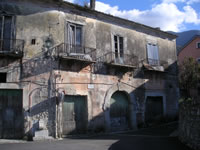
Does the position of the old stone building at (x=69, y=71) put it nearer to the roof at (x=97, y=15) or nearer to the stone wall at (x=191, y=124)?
the roof at (x=97, y=15)

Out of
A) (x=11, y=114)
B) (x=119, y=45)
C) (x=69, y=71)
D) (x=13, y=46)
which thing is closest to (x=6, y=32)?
(x=13, y=46)

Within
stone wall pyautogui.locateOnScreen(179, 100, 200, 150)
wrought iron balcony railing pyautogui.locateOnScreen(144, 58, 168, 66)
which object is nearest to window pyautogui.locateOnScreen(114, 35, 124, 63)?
wrought iron balcony railing pyautogui.locateOnScreen(144, 58, 168, 66)

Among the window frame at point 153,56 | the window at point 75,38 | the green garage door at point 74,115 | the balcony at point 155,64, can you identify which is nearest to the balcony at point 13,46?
the window at point 75,38

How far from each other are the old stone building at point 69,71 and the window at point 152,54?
0.47 meters

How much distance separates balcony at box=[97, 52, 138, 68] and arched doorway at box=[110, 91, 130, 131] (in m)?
1.92

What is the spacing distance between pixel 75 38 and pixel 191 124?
756 cm

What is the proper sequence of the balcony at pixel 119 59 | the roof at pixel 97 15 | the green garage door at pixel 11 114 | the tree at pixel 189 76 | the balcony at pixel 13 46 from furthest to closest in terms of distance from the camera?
1. the tree at pixel 189 76
2. the balcony at pixel 119 59
3. the roof at pixel 97 15
4. the balcony at pixel 13 46
5. the green garage door at pixel 11 114

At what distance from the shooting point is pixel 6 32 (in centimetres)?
1080

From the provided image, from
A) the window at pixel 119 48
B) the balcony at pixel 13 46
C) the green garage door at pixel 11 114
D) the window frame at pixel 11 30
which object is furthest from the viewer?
the window at pixel 119 48

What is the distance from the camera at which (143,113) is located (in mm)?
14562

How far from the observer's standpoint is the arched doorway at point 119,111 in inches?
520

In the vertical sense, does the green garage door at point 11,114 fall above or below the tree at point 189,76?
below

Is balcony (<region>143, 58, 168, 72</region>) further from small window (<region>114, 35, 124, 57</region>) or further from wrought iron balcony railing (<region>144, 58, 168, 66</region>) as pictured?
small window (<region>114, 35, 124, 57</region>)

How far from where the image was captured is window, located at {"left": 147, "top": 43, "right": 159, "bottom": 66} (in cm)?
1564
